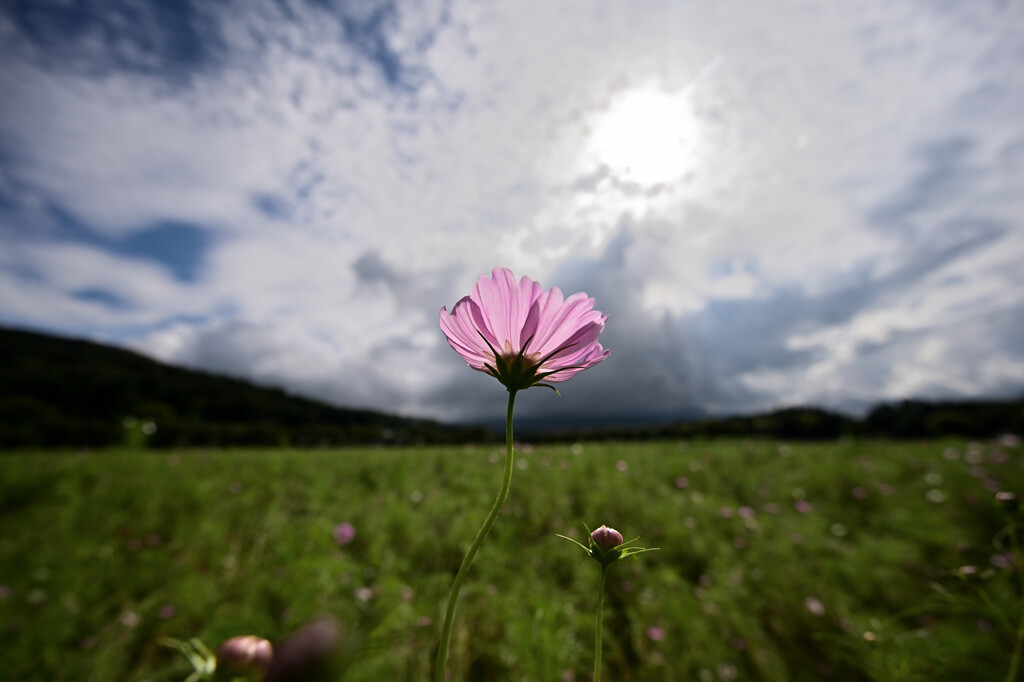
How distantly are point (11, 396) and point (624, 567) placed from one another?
71.8ft

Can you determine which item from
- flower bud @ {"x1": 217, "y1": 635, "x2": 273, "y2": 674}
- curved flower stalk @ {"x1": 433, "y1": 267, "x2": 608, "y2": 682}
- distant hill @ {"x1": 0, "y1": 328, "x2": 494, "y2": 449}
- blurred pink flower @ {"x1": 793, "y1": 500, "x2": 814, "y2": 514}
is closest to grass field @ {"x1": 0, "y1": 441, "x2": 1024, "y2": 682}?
blurred pink flower @ {"x1": 793, "y1": 500, "x2": 814, "y2": 514}

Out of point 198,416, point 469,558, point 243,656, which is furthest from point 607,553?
point 198,416

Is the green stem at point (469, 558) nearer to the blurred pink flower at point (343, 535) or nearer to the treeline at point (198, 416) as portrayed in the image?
the blurred pink flower at point (343, 535)

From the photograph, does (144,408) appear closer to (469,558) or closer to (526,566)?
(526,566)

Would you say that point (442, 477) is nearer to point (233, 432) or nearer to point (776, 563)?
point (776, 563)

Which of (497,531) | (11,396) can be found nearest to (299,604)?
(497,531)

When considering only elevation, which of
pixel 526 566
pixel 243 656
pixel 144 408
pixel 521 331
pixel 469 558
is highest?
pixel 144 408

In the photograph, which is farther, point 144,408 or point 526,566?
point 144,408

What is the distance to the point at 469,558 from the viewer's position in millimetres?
239

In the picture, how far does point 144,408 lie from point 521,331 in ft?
58.9

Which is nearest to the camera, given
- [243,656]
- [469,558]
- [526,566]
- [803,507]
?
[469,558]

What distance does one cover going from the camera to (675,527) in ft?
8.84

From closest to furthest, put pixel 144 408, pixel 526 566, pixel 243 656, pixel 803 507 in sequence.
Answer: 1. pixel 243 656
2. pixel 526 566
3. pixel 803 507
4. pixel 144 408

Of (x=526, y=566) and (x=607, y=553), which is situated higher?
(x=607, y=553)
